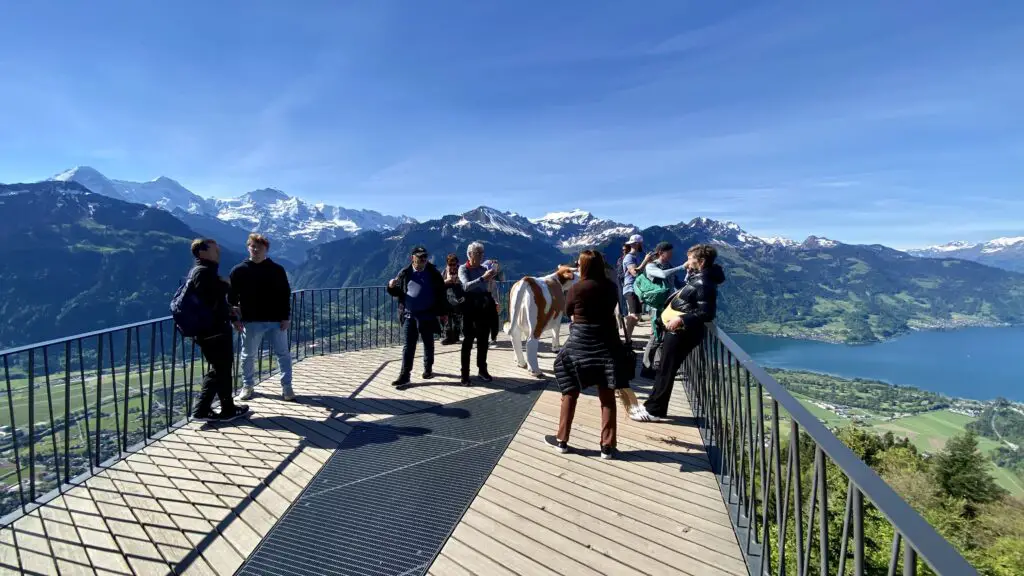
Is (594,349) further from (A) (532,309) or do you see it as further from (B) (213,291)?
(B) (213,291)

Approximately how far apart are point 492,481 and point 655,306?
115 inches

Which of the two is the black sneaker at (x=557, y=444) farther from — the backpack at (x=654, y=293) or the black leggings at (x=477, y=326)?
the backpack at (x=654, y=293)

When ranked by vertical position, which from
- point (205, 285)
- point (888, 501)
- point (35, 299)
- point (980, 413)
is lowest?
point (980, 413)

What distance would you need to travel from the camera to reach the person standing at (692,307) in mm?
4285

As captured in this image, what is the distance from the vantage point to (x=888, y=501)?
1.34m

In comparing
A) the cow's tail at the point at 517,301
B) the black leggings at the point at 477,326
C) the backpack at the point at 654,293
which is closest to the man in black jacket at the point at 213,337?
the black leggings at the point at 477,326

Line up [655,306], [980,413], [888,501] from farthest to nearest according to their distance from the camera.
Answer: [980,413]
[655,306]
[888,501]

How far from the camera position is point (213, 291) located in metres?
4.66

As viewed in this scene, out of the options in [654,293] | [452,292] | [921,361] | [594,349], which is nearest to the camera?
[594,349]

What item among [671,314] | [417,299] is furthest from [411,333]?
[671,314]

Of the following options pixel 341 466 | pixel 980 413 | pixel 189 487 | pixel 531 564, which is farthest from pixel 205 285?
pixel 980 413

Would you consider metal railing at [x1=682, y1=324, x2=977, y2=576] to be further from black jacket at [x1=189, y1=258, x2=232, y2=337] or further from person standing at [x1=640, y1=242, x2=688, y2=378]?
black jacket at [x1=189, y1=258, x2=232, y2=337]

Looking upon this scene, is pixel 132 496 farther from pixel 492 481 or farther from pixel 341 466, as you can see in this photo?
pixel 492 481

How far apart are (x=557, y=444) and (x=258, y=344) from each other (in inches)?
147
